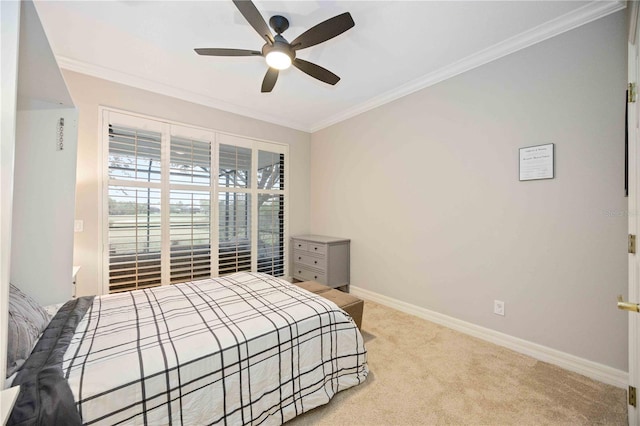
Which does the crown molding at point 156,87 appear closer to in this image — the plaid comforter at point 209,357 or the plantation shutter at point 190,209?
the plantation shutter at point 190,209

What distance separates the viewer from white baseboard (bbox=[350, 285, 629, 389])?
1.72 m

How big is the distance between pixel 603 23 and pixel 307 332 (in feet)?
9.69

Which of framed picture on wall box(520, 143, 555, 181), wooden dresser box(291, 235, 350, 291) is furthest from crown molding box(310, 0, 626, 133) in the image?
wooden dresser box(291, 235, 350, 291)

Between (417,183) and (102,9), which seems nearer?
(102,9)

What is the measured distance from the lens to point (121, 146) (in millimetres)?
2791

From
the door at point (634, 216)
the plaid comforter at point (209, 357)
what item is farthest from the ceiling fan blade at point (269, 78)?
the door at point (634, 216)

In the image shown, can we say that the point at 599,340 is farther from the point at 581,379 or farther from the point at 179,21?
the point at 179,21

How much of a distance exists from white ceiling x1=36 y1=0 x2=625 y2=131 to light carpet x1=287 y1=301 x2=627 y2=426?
2.61 m

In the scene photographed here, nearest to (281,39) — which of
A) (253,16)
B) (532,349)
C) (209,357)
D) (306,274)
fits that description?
(253,16)

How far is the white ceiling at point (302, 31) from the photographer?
1.83 metres

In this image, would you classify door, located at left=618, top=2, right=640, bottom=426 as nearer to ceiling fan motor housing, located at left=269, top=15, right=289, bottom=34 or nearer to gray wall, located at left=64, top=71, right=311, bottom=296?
ceiling fan motor housing, located at left=269, top=15, right=289, bottom=34

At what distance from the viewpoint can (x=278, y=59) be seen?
1951mm

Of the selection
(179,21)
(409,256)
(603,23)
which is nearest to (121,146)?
(179,21)

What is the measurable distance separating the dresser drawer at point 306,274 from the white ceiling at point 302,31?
2.42 meters
